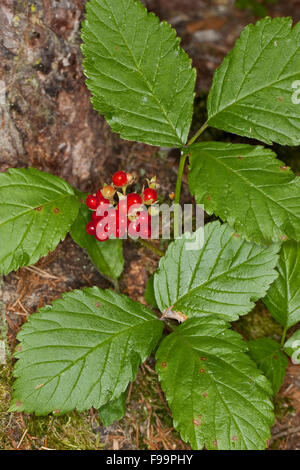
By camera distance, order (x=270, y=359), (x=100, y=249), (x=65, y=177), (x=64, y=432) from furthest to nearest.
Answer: (x=65, y=177) < (x=100, y=249) < (x=270, y=359) < (x=64, y=432)

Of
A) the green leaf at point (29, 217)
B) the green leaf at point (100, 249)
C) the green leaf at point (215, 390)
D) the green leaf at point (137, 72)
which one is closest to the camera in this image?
the green leaf at point (215, 390)

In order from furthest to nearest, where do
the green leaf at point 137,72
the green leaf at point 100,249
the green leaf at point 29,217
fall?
the green leaf at point 100,249
the green leaf at point 137,72
the green leaf at point 29,217

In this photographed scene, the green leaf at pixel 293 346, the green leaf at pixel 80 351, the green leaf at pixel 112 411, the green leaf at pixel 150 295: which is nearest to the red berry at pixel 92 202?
the green leaf at pixel 80 351

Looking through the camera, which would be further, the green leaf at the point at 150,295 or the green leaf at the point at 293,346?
the green leaf at the point at 150,295

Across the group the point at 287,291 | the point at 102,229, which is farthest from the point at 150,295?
the point at 287,291

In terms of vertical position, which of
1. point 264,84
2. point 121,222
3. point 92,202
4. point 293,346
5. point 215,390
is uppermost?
point 264,84

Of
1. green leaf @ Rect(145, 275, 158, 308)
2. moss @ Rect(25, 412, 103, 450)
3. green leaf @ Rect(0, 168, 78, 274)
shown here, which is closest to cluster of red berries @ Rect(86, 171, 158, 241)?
green leaf @ Rect(0, 168, 78, 274)

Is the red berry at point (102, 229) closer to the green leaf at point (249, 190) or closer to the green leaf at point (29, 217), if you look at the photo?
the green leaf at point (29, 217)

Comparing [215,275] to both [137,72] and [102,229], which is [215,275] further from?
[137,72]
